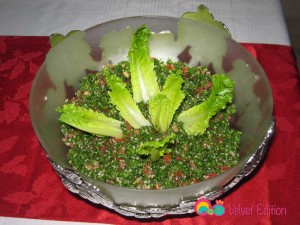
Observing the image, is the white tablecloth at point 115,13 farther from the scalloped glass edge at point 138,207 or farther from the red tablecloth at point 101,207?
the scalloped glass edge at point 138,207

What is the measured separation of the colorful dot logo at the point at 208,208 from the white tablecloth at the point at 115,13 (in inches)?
31.5

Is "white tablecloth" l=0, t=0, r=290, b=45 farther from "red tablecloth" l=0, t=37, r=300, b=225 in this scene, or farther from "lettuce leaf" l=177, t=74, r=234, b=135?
"lettuce leaf" l=177, t=74, r=234, b=135

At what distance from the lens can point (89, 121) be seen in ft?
3.53

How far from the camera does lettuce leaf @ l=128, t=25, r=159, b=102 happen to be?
3.67ft

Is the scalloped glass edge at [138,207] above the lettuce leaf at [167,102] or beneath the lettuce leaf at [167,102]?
beneath

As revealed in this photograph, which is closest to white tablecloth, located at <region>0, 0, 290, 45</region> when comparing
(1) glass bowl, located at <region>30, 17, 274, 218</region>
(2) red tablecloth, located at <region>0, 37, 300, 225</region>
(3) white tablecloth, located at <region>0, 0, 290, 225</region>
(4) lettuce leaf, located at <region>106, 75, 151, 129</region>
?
(3) white tablecloth, located at <region>0, 0, 290, 225</region>

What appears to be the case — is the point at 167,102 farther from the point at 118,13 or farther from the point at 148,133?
the point at 118,13

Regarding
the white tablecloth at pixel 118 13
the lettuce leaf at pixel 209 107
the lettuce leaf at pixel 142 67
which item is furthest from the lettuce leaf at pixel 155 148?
the white tablecloth at pixel 118 13

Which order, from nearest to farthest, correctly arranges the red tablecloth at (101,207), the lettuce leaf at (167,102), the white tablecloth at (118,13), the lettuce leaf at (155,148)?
the lettuce leaf at (155,148)
the lettuce leaf at (167,102)
the red tablecloth at (101,207)
the white tablecloth at (118,13)

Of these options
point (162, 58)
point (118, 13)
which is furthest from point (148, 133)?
point (118, 13)

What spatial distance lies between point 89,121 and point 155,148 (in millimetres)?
221

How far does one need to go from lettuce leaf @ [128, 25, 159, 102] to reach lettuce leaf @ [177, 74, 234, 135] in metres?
0.14

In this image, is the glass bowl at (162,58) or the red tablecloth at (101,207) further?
the red tablecloth at (101,207)

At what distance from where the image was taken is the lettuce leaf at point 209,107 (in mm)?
988
